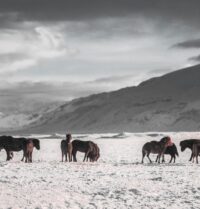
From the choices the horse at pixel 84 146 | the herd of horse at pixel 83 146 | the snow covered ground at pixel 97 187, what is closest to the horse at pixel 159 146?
the herd of horse at pixel 83 146

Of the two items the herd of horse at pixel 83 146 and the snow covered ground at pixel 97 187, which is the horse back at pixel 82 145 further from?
the snow covered ground at pixel 97 187

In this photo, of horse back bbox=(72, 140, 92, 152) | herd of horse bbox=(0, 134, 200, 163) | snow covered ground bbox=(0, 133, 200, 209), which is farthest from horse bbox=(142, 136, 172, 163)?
snow covered ground bbox=(0, 133, 200, 209)

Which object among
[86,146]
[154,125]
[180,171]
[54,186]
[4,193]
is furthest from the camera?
[154,125]

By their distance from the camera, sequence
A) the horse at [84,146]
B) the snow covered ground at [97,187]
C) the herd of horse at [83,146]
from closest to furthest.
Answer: the snow covered ground at [97,187], the herd of horse at [83,146], the horse at [84,146]

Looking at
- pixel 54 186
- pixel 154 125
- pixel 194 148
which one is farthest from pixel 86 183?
pixel 154 125

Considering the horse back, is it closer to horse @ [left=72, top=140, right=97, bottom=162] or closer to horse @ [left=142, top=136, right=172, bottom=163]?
horse @ [left=72, top=140, right=97, bottom=162]

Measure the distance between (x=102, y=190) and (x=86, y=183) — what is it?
146cm

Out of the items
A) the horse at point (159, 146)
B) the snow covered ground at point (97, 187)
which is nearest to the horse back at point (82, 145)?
the horse at point (159, 146)

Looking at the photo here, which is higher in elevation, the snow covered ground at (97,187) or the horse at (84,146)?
the horse at (84,146)

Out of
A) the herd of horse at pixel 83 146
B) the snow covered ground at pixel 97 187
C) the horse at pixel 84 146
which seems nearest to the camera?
the snow covered ground at pixel 97 187

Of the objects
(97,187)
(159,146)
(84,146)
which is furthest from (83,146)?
(97,187)

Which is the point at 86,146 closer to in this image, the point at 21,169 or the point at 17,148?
the point at 17,148

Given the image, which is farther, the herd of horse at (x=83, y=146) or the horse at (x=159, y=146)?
the horse at (x=159, y=146)

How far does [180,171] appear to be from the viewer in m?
20.8
